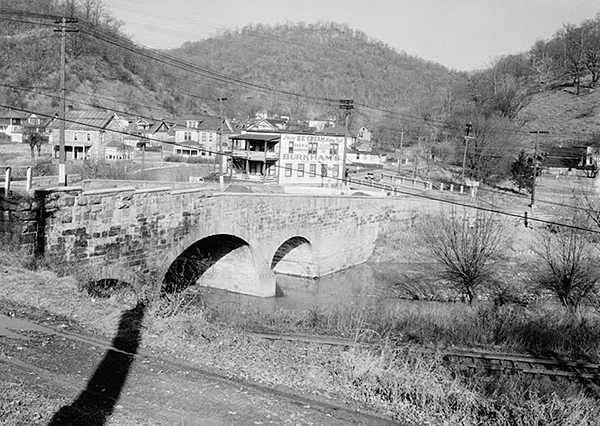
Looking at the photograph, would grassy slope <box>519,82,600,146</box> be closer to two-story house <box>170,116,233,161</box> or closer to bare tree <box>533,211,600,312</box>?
two-story house <box>170,116,233,161</box>

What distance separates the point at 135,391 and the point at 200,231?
13452 millimetres

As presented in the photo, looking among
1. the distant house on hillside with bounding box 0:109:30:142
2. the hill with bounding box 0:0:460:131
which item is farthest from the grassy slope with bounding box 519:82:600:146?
the distant house on hillside with bounding box 0:109:30:142

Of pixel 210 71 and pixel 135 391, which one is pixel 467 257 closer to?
pixel 135 391

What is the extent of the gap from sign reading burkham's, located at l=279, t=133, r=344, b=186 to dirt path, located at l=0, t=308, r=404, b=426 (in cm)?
3892

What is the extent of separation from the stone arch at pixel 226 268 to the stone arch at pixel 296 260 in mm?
4157

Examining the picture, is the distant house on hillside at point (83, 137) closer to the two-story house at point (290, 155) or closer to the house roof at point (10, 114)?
the two-story house at point (290, 155)

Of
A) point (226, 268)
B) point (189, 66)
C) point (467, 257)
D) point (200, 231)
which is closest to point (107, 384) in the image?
point (200, 231)

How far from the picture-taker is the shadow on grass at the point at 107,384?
5721 mm

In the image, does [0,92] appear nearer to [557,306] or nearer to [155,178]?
[155,178]

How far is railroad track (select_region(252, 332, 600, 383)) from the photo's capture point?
10961 mm

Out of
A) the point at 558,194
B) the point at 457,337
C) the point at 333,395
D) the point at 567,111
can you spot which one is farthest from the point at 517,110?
the point at 333,395

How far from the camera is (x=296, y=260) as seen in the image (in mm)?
29984

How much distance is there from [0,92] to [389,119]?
69.8 metres

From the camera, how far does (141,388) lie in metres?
6.66
